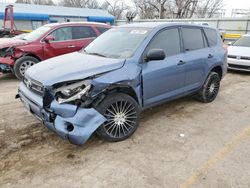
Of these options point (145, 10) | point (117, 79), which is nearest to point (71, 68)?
point (117, 79)

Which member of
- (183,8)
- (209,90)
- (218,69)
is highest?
(183,8)

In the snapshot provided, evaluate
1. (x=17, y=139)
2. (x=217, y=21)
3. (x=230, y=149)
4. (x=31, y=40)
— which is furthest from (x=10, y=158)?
(x=217, y=21)

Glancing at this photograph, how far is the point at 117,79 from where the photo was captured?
11.6 feet

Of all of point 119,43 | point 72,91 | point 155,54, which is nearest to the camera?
point 72,91

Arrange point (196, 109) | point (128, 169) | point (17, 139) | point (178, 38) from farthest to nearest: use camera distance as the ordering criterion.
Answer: point (196, 109) → point (178, 38) → point (17, 139) → point (128, 169)

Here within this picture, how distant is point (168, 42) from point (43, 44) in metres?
4.49

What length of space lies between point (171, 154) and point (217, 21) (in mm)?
18608

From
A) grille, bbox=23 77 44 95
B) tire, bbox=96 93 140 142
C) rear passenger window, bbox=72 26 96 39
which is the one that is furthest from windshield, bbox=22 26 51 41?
tire, bbox=96 93 140 142

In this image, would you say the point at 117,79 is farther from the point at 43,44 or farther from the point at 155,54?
the point at 43,44

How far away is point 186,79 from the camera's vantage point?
4773 millimetres

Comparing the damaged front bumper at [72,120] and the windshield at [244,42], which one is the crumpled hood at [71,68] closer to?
the damaged front bumper at [72,120]

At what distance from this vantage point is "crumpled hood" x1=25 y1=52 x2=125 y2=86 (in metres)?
3.34

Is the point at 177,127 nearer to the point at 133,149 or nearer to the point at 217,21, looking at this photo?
the point at 133,149

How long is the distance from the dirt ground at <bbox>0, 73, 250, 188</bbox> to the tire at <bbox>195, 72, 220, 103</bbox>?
714mm
